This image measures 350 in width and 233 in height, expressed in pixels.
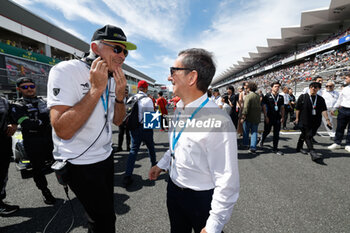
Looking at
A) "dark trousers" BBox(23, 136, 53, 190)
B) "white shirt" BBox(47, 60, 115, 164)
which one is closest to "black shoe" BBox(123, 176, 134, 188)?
"dark trousers" BBox(23, 136, 53, 190)

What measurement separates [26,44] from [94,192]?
27422 mm

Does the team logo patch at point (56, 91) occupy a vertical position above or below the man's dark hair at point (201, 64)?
below

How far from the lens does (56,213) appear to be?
2234 mm

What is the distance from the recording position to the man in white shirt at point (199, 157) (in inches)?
35.4

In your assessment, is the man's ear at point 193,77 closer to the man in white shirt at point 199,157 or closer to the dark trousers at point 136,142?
the man in white shirt at point 199,157

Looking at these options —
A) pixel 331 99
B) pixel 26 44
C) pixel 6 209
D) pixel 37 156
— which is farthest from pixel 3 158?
pixel 26 44

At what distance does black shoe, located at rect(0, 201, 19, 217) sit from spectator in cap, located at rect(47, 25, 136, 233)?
6.80ft

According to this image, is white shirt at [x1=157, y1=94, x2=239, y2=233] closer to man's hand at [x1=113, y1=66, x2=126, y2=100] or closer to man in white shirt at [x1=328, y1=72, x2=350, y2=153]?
man's hand at [x1=113, y1=66, x2=126, y2=100]

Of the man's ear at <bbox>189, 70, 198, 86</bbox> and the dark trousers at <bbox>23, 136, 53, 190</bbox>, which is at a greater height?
the man's ear at <bbox>189, 70, 198, 86</bbox>

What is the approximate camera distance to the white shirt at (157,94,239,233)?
882 mm

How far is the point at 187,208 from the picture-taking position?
1126mm

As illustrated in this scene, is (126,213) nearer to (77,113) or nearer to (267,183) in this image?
(77,113)

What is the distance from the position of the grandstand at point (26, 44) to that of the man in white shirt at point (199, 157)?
11.0 m

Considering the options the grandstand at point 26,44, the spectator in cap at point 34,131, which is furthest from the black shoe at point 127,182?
the grandstand at point 26,44
